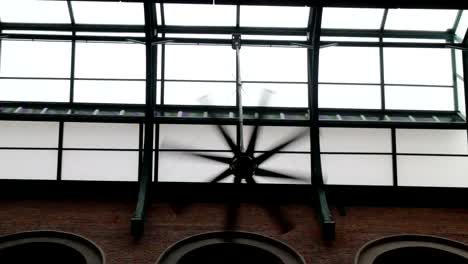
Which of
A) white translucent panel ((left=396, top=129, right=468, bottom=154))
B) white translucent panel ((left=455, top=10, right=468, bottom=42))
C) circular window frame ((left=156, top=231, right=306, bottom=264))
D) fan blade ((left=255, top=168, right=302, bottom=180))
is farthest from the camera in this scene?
white translucent panel ((left=396, top=129, right=468, bottom=154))

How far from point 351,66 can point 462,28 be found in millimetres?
3282

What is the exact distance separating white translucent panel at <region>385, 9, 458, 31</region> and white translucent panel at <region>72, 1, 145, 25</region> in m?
7.35

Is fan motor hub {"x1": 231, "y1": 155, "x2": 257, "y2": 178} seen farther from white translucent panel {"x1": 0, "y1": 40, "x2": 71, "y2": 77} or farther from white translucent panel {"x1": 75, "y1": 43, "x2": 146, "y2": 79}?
white translucent panel {"x1": 0, "y1": 40, "x2": 71, "y2": 77}

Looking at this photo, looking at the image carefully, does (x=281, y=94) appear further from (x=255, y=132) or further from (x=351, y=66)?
(x=255, y=132)

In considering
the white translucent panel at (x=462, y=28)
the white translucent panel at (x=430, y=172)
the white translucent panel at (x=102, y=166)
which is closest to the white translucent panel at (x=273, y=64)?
the white translucent panel at (x=430, y=172)

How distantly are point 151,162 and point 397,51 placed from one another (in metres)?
8.00

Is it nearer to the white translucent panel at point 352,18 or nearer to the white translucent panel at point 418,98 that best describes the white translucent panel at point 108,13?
Result: the white translucent panel at point 352,18

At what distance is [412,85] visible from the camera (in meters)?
14.3

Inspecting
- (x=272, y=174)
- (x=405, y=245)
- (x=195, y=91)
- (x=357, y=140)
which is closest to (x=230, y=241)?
(x=272, y=174)

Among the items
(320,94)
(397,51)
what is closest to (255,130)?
(320,94)

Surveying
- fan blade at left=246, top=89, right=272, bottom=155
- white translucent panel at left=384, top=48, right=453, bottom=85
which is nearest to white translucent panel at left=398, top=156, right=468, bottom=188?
white translucent panel at left=384, top=48, right=453, bottom=85

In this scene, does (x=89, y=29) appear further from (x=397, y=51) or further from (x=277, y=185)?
(x=397, y=51)

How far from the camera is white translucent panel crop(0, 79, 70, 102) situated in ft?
46.8

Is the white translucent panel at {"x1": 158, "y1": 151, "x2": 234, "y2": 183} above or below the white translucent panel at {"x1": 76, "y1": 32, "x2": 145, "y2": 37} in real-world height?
below
